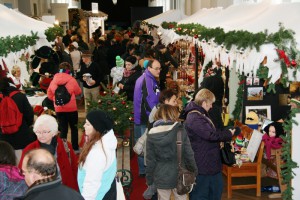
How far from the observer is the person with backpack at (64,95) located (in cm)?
683

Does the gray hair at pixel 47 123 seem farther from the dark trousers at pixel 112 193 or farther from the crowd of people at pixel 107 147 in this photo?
the dark trousers at pixel 112 193

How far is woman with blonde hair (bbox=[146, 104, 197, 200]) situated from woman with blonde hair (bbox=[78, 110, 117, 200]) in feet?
2.37

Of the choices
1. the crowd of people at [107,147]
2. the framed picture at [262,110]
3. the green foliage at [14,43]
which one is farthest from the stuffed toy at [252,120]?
the green foliage at [14,43]

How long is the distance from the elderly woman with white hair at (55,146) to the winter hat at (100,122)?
0.43m

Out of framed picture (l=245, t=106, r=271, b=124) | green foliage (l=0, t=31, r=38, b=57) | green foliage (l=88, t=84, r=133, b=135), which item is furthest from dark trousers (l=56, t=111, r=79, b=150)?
framed picture (l=245, t=106, r=271, b=124)

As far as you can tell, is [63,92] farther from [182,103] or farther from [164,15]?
[164,15]

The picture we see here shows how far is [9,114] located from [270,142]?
10.2 feet

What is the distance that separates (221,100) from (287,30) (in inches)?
125

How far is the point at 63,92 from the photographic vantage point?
6.83m

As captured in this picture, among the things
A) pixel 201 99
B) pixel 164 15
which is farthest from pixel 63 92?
pixel 164 15

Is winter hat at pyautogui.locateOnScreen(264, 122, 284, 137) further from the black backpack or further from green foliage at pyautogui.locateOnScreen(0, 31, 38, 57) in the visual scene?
green foliage at pyautogui.locateOnScreen(0, 31, 38, 57)

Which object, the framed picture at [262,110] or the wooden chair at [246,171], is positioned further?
the framed picture at [262,110]

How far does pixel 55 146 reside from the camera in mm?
3795

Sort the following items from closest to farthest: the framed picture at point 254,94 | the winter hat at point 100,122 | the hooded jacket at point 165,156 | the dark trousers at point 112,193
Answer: the winter hat at point 100,122 → the dark trousers at point 112,193 → the hooded jacket at point 165,156 → the framed picture at point 254,94
